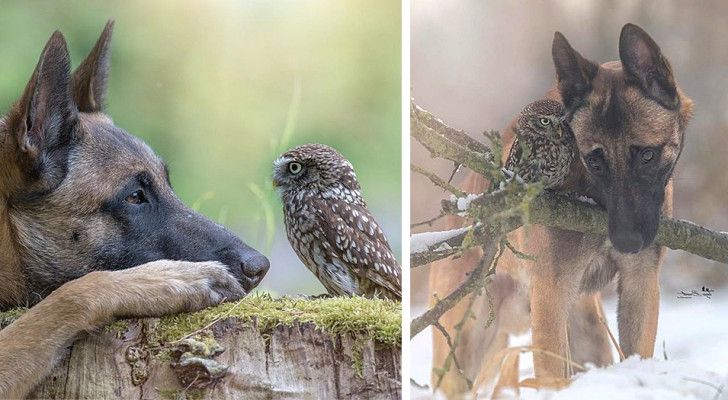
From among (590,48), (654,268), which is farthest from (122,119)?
(654,268)

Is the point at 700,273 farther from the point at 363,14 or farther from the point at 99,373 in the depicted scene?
the point at 99,373

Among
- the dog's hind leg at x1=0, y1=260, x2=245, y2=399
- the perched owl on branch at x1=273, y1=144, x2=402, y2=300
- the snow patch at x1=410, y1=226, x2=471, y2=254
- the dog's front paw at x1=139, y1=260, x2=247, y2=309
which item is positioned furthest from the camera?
the snow patch at x1=410, y1=226, x2=471, y2=254

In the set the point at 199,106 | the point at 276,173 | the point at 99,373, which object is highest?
the point at 199,106

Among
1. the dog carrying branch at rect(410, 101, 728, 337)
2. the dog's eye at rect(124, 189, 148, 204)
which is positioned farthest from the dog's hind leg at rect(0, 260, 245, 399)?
the dog carrying branch at rect(410, 101, 728, 337)

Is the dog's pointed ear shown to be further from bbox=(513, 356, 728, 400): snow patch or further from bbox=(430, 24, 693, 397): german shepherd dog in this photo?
bbox=(513, 356, 728, 400): snow patch

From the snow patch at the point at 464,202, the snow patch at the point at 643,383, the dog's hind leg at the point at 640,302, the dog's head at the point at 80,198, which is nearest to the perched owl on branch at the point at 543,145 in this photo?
the snow patch at the point at 464,202

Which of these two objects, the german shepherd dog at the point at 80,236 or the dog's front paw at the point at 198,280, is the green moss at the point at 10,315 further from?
the dog's front paw at the point at 198,280

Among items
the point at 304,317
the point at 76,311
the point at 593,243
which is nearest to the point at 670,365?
the point at 593,243

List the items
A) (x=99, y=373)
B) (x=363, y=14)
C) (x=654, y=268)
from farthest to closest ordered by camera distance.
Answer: (x=654, y=268), (x=363, y=14), (x=99, y=373)
